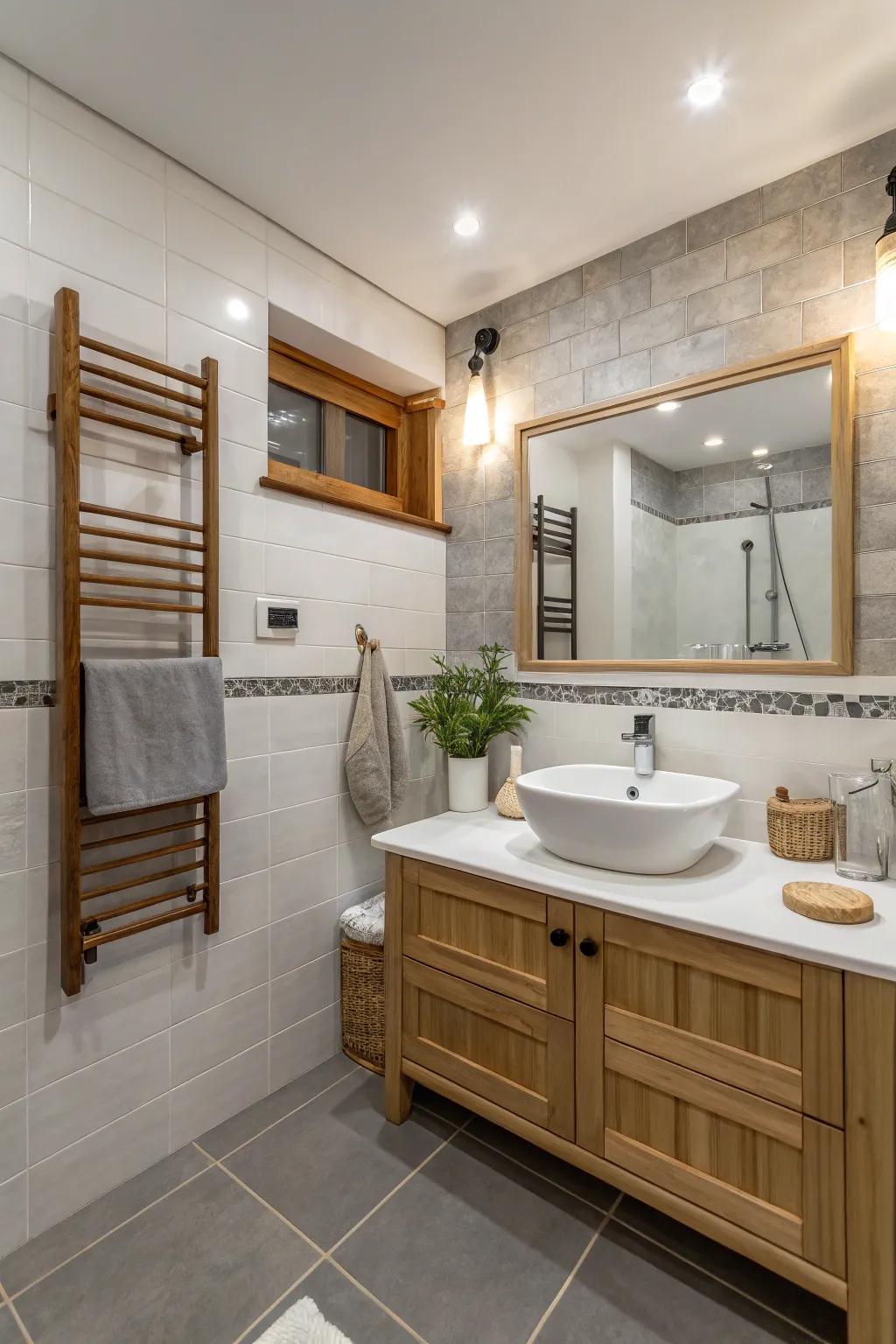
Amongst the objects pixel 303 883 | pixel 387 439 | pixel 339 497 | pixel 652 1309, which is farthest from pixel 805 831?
pixel 387 439

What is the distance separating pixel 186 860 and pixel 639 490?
163cm

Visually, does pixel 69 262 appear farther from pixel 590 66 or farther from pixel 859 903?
pixel 859 903

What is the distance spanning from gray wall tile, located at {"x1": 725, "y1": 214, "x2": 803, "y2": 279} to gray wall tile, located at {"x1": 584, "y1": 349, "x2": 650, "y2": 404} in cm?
30

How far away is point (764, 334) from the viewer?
1718 millimetres

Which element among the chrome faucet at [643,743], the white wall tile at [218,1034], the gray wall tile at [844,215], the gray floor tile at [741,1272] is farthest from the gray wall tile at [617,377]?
the gray floor tile at [741,1272]

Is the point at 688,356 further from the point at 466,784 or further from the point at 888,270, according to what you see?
the point at 466,784

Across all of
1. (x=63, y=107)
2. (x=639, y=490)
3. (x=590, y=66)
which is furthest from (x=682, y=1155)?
(x=63, y=107)

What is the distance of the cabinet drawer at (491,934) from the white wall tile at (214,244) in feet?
5.35

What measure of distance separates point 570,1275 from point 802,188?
8.33ft

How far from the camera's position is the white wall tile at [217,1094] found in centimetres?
166

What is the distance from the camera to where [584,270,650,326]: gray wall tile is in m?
1.92

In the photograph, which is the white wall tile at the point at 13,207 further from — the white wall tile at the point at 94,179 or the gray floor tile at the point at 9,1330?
the gray floor tile at the point at 9,1330

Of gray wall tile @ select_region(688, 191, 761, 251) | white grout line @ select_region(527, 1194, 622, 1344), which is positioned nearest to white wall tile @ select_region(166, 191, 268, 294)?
gray wall tile @ select_region(688, 191, 761, 251)

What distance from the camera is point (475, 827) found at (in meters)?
1.89
